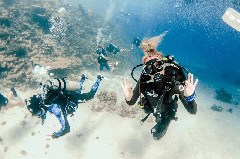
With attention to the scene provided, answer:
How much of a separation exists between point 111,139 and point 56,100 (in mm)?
5747

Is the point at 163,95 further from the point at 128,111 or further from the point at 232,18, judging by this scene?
the point at 128,111

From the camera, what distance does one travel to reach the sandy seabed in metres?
10.9

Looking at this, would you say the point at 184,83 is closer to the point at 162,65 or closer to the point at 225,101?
the point at 162,65

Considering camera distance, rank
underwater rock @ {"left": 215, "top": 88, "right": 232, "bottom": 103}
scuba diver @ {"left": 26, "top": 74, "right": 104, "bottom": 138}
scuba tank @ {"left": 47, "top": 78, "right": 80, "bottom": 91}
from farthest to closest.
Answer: underwater rock @ {"left": 215, "top": 88, "right": 232, "bottom": 103}
scuba tank @ {"left": 47, "top": 78, "right": 80, "bottom": 91}
scuba diver @ {"left": 26, "top": 74, "right": 104, "bottom": 138}

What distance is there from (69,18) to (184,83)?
2181cm

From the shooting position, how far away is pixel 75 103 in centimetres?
674

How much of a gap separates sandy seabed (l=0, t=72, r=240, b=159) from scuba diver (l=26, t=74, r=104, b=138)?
4.91m

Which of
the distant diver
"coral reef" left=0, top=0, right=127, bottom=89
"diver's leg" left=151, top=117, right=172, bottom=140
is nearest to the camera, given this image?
the distant diver

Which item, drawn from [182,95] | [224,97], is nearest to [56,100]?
[182,95]

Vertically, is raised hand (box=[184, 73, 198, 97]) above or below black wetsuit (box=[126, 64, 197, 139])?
above

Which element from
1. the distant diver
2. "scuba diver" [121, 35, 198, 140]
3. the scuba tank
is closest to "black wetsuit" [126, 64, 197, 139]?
"scuba diver" [121, 35, 198, 140]

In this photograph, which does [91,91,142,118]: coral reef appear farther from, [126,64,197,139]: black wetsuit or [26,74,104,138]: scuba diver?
[126,64,197,139]: black wetsuit

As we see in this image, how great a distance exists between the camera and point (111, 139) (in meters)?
11.5

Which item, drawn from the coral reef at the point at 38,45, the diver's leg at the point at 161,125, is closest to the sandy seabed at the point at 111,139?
the coral reef at the point at 38,45
